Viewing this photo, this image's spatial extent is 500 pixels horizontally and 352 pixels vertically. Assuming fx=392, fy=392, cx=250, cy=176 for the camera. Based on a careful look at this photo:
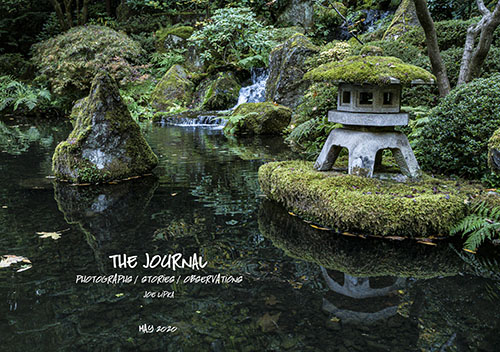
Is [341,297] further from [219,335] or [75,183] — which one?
[75,183]

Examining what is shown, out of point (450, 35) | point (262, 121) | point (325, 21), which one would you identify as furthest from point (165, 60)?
point (450, 35)

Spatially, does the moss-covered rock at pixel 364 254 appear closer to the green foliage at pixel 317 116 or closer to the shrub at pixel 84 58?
the green foliage at pixel 317 116

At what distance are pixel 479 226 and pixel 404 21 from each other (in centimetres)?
917

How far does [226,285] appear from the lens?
10.8 feet

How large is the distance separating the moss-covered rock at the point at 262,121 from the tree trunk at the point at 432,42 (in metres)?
6.45

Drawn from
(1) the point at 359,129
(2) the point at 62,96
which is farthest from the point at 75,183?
(2) the point at 62,96

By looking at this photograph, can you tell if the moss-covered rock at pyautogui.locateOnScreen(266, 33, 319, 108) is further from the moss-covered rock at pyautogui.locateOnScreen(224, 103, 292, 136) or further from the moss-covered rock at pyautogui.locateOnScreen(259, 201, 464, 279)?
the moss-covered rock at pyautogui.locateOnScreen(259, 201, 464, 279)

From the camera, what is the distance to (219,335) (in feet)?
8.59

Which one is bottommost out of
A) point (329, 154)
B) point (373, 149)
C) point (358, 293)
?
point (358, 293)

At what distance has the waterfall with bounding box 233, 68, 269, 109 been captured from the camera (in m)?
16.3

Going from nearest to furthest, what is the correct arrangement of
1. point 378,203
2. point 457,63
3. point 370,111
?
point 378,203 < point 370,111 < point 457,63

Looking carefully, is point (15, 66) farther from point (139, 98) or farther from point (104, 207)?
point (104, 207)

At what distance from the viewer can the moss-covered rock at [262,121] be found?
12727 millimetres

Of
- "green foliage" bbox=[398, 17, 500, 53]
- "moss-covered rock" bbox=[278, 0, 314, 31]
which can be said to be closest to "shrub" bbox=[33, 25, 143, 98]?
"moss-covered rock" bbox=[278, 0, 314, 31]
